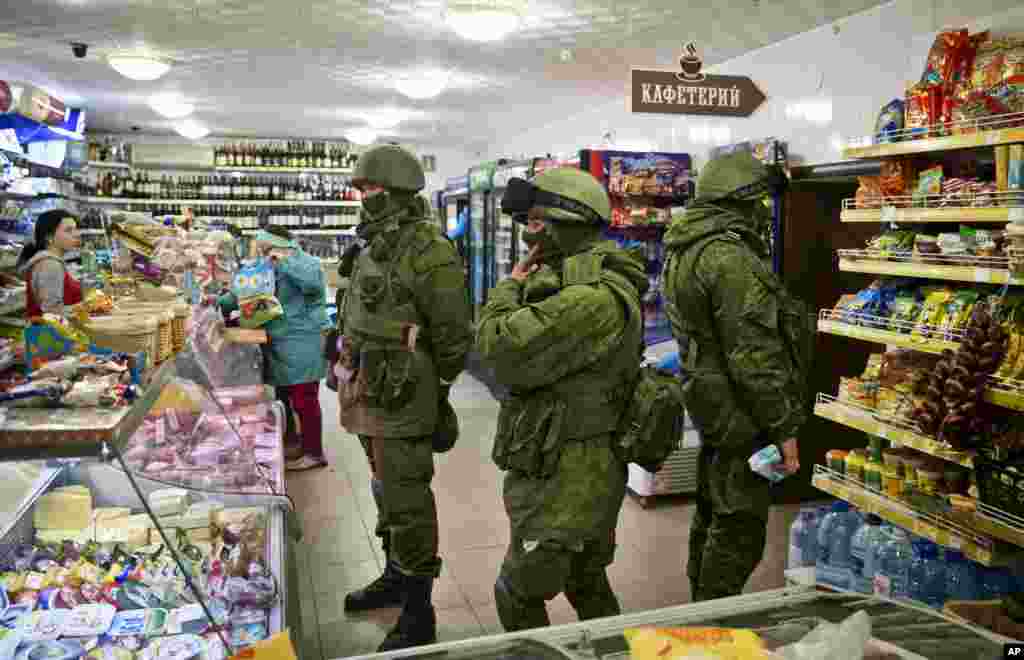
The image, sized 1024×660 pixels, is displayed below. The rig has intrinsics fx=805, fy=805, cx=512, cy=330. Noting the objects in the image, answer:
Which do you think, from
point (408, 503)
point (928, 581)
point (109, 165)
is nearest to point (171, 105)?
point (109, 165)

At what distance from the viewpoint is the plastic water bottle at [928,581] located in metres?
3.39

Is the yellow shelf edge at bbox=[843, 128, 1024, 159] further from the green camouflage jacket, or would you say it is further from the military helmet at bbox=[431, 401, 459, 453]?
the military helmet at bbox=[431, 401, 459, 453]

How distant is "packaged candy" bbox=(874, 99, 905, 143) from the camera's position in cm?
371

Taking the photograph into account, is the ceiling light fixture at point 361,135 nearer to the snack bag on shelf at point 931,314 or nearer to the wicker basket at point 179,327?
the wicker basket at point 179,327

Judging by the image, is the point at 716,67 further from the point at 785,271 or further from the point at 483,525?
the point at 483,525

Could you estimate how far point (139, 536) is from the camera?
2615 millimetres

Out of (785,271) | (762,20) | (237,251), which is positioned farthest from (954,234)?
(237,251)

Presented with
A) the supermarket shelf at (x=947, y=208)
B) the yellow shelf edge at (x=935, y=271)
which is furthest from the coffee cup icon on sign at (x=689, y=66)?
the yellow shelf edge at (x=935, y=271)

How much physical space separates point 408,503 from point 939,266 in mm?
2406

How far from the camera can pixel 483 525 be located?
4.92 metres

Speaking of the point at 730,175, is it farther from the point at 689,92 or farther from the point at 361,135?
the point at 361,135

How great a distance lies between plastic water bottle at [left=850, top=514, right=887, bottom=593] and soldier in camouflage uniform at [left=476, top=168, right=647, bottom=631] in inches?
63.0

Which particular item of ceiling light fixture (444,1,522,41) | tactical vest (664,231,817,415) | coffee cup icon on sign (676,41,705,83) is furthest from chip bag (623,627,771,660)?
ceiling light fixture (444,1,522,41)

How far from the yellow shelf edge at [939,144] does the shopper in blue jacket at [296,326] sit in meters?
3.62
